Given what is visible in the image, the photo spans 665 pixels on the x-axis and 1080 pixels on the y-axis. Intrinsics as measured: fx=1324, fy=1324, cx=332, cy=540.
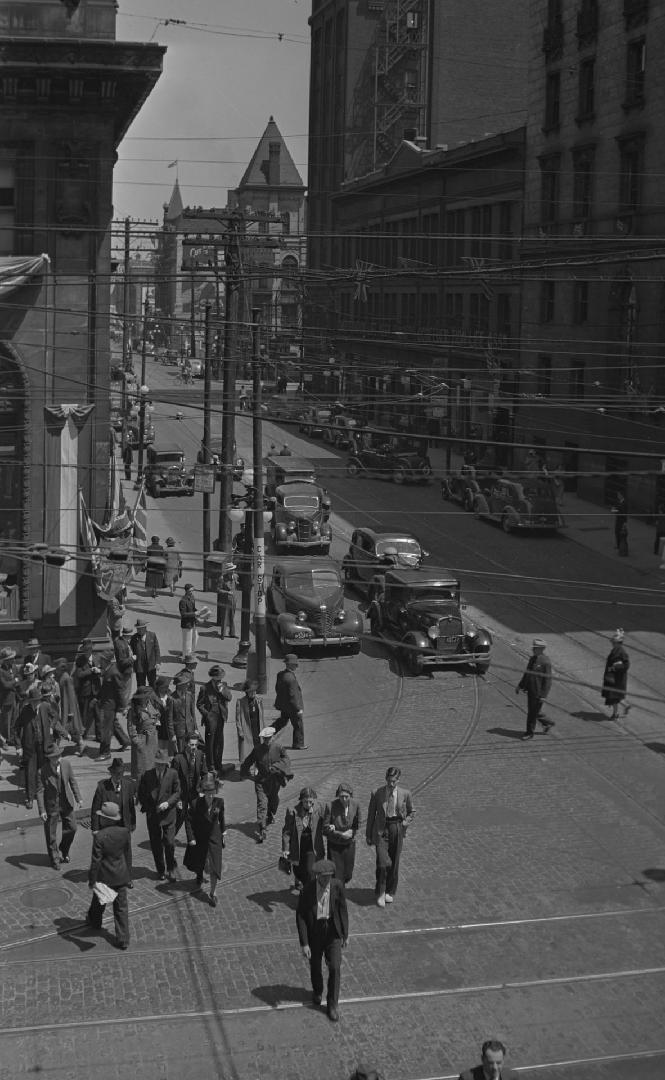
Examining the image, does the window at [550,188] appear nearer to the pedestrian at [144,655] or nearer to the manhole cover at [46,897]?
the pedestrian at [144,655]

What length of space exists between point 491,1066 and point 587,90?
47122mm

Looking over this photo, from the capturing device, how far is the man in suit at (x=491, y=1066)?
880 cm

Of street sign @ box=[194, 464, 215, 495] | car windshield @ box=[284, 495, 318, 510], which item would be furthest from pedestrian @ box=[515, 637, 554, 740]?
car windshield @ box=[284, 495, 318, 510]

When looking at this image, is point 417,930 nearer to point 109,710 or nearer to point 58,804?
point 58,804

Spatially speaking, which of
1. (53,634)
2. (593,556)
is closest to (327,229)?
(593,556)

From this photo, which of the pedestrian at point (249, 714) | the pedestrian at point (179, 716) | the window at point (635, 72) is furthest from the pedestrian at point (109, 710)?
the window at point (635, 72)

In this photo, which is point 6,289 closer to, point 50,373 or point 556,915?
point 50,373

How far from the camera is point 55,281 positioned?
79.6 ft

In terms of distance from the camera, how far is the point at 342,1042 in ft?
38.2

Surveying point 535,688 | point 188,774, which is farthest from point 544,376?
point 188,774

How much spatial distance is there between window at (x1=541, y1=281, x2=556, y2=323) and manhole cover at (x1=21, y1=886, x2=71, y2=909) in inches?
1661

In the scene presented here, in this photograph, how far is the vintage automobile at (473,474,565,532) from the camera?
40612mm

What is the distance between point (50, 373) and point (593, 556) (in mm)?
19186

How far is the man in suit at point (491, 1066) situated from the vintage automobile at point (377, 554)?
863 inches
